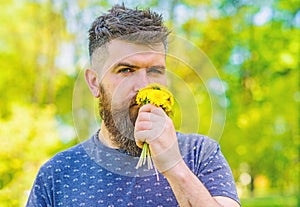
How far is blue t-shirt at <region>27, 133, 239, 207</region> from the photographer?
58.9 inches

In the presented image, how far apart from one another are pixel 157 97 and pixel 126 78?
201 mm

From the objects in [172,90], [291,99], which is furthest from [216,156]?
[291,99]

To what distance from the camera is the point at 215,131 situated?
1.41 metres

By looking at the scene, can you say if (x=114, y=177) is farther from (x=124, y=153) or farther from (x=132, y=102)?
(x=132, y=102)

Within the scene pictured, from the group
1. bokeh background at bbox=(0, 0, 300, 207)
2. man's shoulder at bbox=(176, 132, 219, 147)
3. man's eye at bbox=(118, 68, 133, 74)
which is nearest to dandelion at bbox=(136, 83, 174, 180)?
man's eye at bbox=(118, 68, 133, 74)

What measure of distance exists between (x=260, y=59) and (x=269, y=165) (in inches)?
90.0

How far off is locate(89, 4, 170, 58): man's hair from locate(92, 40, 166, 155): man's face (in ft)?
0.06

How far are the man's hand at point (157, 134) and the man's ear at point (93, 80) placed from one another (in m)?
0.45

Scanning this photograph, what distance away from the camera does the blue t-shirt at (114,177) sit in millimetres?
1495

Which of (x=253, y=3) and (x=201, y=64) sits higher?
(x=253, y=3)

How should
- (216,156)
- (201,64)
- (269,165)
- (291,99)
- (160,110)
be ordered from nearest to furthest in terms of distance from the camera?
(160,110) → (201,64) → (216,156) → (291,99) → (269,165)

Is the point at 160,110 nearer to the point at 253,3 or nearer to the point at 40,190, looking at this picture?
the point at 40,190

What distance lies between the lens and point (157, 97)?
1256 mm

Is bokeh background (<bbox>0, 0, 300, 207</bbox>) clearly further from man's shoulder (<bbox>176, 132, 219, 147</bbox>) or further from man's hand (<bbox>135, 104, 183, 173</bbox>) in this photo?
man's hand (<bbox>135, 104, 183, 173</bbox>)
